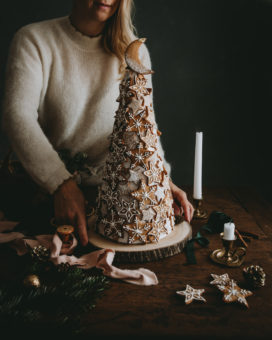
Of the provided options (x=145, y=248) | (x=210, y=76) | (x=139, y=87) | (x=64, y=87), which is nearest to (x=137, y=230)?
(x=145, y=248)

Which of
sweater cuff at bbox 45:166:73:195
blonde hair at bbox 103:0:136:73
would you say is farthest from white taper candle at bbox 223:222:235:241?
blonde hair at bbox 103:0:136:73

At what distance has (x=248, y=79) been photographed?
85.5 inches

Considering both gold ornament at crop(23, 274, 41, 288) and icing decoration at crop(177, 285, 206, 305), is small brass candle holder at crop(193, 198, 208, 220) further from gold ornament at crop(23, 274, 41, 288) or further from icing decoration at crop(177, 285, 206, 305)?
gold ornament at crop(23, 274, 41, 288)

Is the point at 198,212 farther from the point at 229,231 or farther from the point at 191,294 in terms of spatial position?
the point at 191,294

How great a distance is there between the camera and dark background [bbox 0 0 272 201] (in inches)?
80.7

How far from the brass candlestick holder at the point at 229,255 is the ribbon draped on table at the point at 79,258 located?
0.69ft

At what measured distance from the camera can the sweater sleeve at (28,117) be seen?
101 centimetres

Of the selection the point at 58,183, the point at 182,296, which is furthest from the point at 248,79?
the point at 182,296

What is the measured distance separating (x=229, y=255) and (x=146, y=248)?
9.4 inches

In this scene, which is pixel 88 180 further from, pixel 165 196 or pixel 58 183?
pixel 165 196

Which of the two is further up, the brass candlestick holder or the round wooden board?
the round wooden board

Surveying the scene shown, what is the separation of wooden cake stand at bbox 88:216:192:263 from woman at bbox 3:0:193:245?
182 millimetres

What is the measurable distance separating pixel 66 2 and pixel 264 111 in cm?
149

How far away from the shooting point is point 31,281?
72 centimetres
